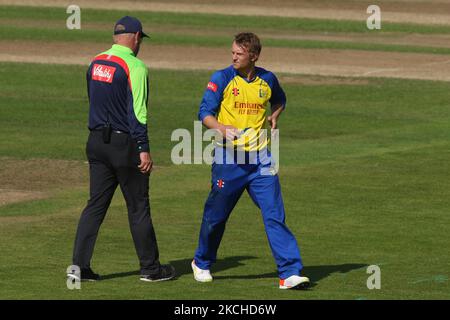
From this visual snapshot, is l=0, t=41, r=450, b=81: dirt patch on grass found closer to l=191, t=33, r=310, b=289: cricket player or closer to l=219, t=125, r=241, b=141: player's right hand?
l=191, t=33, r=310, b=289: cricket player

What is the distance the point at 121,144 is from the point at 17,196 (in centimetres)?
554

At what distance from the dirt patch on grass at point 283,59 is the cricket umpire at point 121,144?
18.6 metres

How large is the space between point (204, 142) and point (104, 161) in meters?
10.2

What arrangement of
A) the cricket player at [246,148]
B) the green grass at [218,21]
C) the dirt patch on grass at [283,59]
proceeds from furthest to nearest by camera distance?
1. the green grass at [218,21]
2. the dirt patch on grass at [283,59]
3. the cricket player at [246,148]

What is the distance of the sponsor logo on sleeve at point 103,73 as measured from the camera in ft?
36.6

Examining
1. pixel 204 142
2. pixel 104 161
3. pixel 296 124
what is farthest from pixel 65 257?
pixel 296 124

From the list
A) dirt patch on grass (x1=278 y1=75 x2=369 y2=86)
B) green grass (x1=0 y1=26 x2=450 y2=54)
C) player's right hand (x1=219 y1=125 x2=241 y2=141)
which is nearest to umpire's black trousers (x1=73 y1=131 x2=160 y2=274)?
player's right hand (x1=219 y1=125 x2=241 y2=141)

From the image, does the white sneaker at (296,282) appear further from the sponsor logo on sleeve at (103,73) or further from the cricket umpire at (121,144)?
the sponsor logo on sleeve at (103,73)

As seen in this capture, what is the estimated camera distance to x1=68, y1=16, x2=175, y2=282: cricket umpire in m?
11.1

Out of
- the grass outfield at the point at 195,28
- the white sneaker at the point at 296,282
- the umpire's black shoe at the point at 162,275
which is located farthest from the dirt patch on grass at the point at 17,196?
the grass outfield at the point at 195,28

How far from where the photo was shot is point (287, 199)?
16.1 metres

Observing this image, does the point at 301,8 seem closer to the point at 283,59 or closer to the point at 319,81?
the point at 283,59

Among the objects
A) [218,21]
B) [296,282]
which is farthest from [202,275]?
[218,21]
